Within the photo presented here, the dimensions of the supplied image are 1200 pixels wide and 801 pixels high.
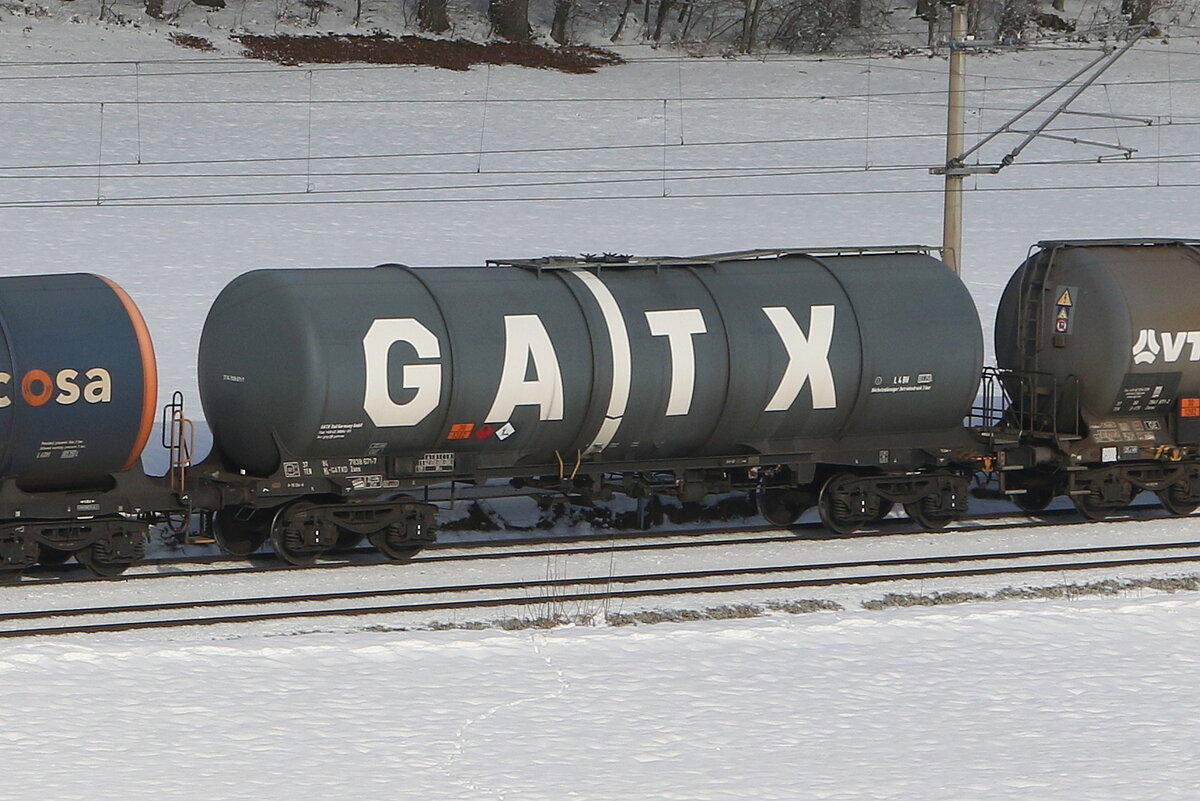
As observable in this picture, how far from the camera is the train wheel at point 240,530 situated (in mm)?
19344

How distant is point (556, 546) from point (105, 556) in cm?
535

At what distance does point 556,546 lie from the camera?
2086 centimetres

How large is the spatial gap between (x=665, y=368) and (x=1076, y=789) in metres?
7.93

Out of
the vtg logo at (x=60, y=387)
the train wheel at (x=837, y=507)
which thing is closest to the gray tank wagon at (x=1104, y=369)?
the train wheel at (x=837, y=507)

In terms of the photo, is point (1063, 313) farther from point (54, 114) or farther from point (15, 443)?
point (54, 114)

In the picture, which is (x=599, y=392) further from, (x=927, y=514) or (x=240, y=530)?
(x=927, y=514)

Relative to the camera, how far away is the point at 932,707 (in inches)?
566

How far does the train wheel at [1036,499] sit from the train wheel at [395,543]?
8.32m

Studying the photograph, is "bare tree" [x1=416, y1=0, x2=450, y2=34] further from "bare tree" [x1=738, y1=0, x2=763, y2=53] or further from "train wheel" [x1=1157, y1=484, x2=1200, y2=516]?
"train wheel" [x1=1157, y1=484, x2=1200, y2=516]

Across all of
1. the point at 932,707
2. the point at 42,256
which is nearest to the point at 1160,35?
the point at 42,256

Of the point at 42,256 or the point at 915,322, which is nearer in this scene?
the point at 915,322

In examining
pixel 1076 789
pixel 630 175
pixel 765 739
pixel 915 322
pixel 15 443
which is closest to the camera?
pixel 1076 789

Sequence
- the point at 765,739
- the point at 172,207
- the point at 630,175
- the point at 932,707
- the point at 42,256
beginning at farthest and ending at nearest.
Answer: the point at 630,175 < the point at 172,207 < the point at 42,256 < the point at 932,707 < the point at 765,739

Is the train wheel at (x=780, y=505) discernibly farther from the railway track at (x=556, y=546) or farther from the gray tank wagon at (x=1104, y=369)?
the gray tank wagon at (x=1104, y=369)
